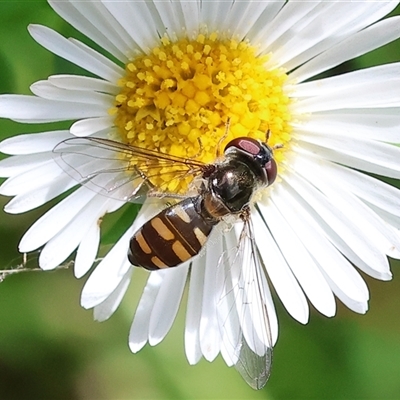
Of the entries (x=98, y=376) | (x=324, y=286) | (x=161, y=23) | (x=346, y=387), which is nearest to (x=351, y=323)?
(x=346, y=387)

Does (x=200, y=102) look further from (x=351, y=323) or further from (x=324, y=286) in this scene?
(x=351, y=323)

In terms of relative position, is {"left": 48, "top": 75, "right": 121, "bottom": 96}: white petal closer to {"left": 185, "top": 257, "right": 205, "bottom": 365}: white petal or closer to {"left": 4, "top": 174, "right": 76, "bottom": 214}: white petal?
{"left": 4, "top": 174, "right": 76, "bottom": 214}: white petal

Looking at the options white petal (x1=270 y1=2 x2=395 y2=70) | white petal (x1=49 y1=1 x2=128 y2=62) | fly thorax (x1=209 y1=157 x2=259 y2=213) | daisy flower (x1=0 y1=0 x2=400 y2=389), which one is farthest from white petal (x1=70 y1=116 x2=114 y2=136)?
white petal (x1=270 y1=2 x2=395 y2=70)

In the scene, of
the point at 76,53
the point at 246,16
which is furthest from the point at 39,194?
the point at 246,16

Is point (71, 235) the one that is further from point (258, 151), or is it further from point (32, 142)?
point (258, 151)

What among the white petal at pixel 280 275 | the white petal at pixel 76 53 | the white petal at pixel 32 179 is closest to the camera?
the white petal at pixel 76 53

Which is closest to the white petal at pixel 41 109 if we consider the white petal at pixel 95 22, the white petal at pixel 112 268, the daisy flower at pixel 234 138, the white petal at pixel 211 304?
the daisy flower at pixel 234 138

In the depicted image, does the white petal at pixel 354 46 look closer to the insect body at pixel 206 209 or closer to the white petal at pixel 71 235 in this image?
the insect body at pixel 206 209
